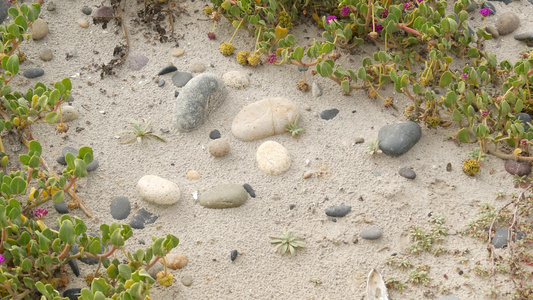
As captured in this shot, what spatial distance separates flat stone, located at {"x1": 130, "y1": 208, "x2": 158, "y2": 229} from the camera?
377 cm

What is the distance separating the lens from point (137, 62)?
4812 millimetres

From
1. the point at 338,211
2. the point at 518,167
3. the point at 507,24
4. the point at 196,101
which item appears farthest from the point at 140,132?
the point at 507,24

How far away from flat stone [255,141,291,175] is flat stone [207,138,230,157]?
8.7 inches

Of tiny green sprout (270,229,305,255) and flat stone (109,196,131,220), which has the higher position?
Answer: flat stone (109,196,131,220)

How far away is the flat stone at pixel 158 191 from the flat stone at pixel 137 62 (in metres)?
1.23

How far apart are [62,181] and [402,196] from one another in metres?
2.11

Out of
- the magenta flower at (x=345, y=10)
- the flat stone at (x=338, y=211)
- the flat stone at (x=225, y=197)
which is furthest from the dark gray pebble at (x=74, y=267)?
the magenta flower at (x=345, y=10)

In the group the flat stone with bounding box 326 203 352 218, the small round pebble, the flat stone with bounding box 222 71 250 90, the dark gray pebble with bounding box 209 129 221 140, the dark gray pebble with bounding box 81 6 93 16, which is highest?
the dark gray pebble with bounding box 81 6 93 16

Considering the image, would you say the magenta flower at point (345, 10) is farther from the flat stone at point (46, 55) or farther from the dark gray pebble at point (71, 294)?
the dark gray pebble at point (71, 294)

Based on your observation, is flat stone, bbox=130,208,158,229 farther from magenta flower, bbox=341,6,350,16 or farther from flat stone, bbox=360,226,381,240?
magenta flower, bbox=341,6,350,16

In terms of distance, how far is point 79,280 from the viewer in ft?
11.4

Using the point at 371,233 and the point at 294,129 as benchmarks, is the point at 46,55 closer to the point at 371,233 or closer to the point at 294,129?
the point at 294,129

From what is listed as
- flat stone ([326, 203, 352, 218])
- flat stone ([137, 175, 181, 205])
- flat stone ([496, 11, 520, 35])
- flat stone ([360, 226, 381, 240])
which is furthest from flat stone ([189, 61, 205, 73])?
flat stone ([496, 11, 520, 35])

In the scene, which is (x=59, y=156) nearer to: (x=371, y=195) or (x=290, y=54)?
(x=290, y=54)
